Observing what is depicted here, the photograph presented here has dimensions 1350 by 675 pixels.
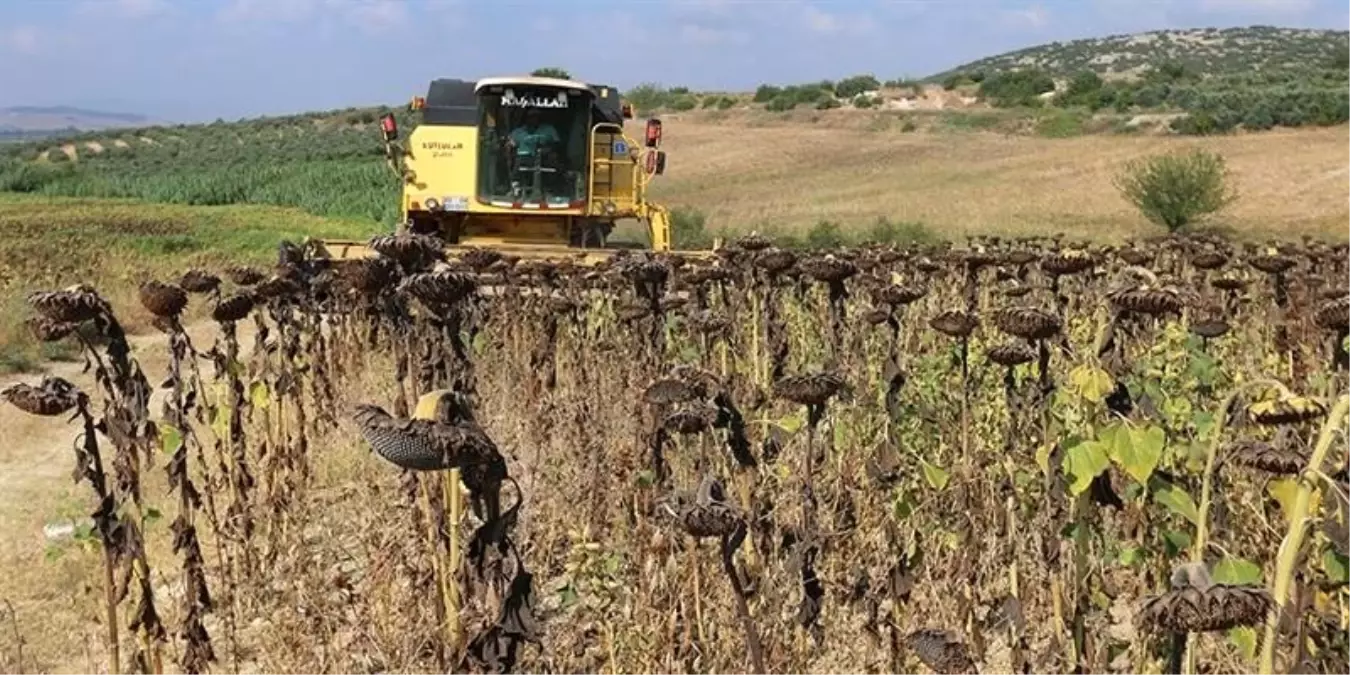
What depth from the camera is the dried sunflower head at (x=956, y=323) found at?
399 centimetres

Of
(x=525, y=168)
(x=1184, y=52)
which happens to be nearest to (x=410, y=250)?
(x=525, y=168)

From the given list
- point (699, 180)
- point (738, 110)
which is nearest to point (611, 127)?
point (699, 180)

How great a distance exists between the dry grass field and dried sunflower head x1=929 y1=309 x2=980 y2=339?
72.0 feet

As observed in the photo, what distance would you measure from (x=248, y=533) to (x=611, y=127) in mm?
10322

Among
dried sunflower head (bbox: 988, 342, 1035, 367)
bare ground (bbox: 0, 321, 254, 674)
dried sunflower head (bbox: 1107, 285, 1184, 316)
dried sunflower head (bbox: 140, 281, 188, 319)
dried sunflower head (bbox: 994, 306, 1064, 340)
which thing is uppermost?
dried sunflower head (bbox: 1107, 285, 1184, 316)

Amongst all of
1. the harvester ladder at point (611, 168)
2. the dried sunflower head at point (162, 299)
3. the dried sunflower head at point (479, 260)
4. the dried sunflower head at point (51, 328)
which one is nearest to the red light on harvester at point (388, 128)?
the harvester ladder at point (611, 168)

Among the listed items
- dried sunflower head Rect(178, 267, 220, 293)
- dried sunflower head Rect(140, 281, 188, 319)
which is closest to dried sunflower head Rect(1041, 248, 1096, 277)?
dried sunflower head Rect(140, 281, 188, 319)

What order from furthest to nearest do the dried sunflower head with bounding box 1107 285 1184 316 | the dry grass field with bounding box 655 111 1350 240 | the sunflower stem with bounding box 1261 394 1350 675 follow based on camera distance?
the dry grass field with bounding box 655 111 1350 240 → the dried sunflower head with bounding box 1107 285 1184 316 → the sunflower stem with bounding box 1261 394 1350 675

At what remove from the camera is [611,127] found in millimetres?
14656

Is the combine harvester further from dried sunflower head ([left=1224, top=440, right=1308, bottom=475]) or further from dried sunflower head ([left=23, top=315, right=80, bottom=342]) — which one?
dried sunflower head ([left=1224, top=440, right=1308, bottom=475])

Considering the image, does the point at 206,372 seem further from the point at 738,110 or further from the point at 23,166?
the point at 738,110

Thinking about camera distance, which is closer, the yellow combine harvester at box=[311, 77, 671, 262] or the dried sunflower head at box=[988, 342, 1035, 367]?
the dried sunflower head at box=[988, 342, 1035, 367]

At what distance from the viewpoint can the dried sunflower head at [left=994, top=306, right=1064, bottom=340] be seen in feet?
9.18

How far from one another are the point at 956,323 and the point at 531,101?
36.1 ft
